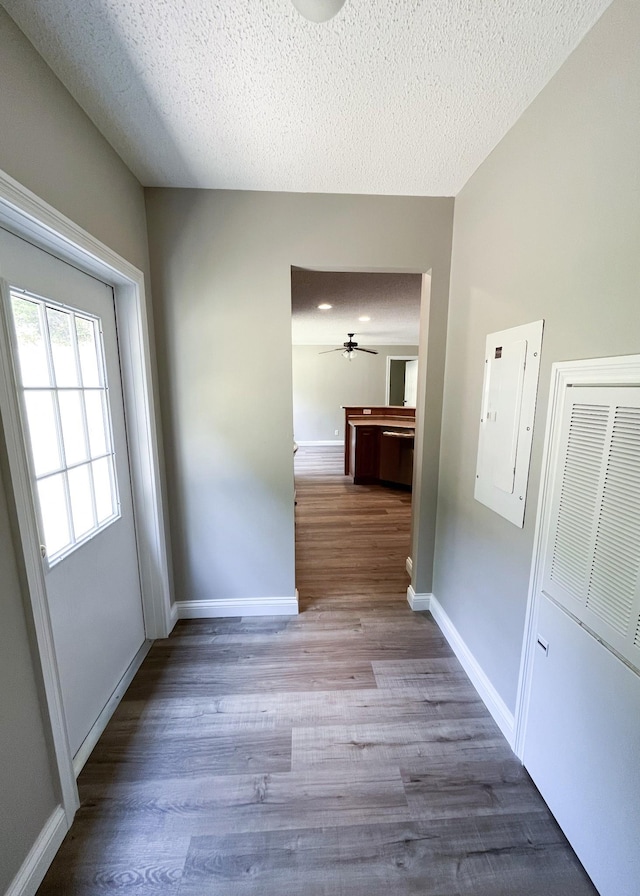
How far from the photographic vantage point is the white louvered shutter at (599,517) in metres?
0.87

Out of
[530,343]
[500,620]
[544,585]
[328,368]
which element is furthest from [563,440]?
[328,368]

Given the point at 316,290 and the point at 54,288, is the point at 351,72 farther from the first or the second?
the point at 316,290

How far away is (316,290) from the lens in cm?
346

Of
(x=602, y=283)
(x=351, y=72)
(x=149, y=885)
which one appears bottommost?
(x=149, y=885)

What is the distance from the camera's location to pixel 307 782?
1235mm

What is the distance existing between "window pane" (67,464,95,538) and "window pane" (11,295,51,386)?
39cm

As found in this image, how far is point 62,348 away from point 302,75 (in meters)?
1.32

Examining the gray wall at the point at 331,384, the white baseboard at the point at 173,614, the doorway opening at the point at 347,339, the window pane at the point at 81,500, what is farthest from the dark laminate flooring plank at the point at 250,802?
the gray wall at the point at 331,384

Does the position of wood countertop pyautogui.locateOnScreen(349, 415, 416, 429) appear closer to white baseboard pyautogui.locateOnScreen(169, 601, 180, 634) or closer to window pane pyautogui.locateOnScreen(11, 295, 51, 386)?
white baseboard pyautogui.locateOnScreen(169, 601, 180, 634)

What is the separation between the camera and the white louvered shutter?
87cm

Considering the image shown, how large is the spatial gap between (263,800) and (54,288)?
6.67 ft

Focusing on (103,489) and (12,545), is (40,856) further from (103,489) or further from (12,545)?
(103,489)

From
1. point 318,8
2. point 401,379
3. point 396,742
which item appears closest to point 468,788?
point 396,742

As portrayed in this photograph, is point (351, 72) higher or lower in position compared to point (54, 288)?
higher
